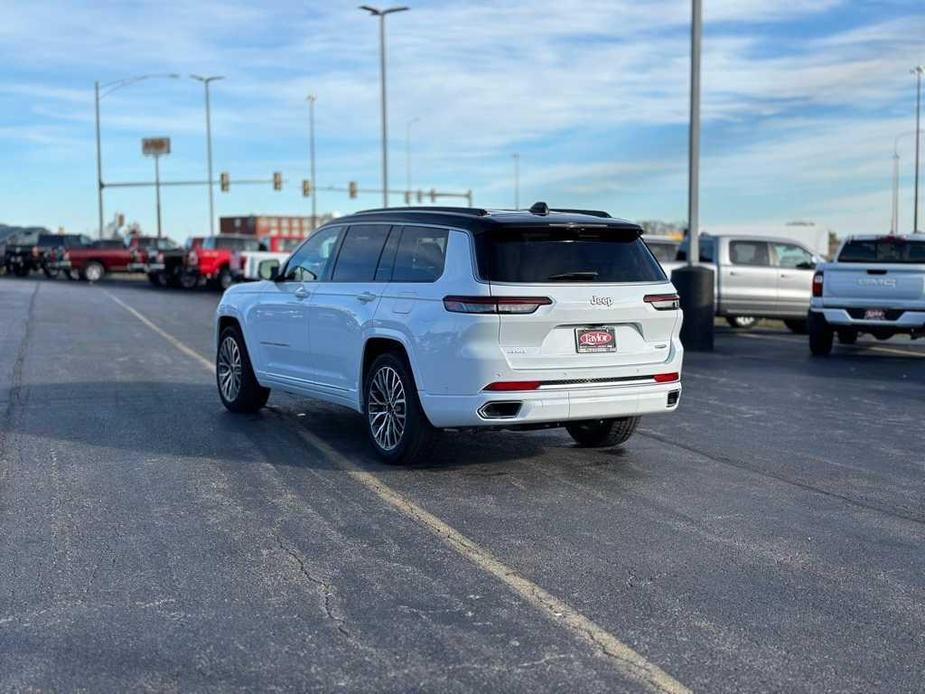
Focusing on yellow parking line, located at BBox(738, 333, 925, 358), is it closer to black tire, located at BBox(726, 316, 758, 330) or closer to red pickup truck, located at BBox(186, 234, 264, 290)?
black tire, located at BBox(726, 316, 758, 330)

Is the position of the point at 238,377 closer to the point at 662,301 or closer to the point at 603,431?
the point at 603,431

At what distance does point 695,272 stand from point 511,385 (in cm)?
1073

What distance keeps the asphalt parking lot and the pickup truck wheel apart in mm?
40969

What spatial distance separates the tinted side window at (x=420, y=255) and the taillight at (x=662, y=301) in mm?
1465

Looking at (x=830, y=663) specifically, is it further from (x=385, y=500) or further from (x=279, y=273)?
(x=279, y=273)

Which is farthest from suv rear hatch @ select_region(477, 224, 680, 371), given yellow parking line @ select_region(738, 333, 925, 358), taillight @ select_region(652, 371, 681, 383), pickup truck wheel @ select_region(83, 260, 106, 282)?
pickup truck wheel @ select_region(83, 260, 106, 282)

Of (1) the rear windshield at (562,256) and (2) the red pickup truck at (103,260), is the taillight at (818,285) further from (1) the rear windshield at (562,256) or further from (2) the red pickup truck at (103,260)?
(2) the red pickup truck at (103,260)

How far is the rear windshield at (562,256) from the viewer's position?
24.7 ft

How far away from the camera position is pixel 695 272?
17.5 meters

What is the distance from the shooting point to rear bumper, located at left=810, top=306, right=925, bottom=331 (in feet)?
51.4

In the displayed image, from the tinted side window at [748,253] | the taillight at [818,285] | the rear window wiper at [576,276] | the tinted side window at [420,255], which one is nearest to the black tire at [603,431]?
the rear window wiper at [576,276]

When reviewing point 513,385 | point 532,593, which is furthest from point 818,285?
point 532,593

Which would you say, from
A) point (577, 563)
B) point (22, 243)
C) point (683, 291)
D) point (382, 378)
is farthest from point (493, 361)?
point (22, 243)

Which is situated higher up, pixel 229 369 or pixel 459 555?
pixel 229 369
